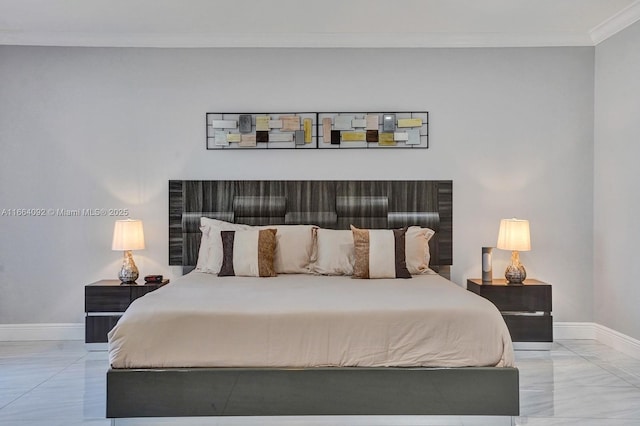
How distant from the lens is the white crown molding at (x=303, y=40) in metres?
4.67

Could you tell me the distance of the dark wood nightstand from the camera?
13.8 feet

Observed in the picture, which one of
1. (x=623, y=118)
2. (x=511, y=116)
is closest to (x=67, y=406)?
(x=511, y=116)

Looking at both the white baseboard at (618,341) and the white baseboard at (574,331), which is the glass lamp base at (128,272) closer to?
the white baseboard at (574,331)

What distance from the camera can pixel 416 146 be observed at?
15.6ft

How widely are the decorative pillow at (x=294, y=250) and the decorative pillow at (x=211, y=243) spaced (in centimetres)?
39

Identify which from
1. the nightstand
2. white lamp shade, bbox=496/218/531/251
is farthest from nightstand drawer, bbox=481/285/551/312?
white lamp shade, bbox=496/218/531/251

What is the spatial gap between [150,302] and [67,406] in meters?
0.78

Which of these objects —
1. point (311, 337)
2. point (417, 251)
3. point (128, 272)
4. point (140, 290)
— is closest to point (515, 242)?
point (417, 251)

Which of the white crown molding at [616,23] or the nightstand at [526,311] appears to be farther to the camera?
the nightstand at [526,311]

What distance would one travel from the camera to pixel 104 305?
423cm

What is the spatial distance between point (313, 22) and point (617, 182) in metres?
2.84

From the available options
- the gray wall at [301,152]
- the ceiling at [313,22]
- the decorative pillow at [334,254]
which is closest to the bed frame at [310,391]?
the decorative pillow at [334,254]

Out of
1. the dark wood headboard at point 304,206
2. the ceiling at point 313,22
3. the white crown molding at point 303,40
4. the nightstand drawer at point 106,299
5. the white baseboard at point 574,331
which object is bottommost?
the white baseboard at point 574,331

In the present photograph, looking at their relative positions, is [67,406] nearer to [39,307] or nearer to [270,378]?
[270,378]
